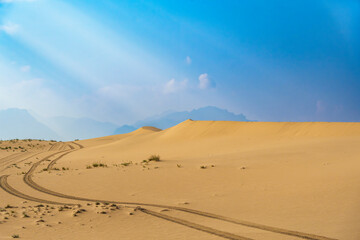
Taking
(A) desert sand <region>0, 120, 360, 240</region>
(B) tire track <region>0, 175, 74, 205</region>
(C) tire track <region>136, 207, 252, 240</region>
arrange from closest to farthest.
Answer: (C) tire track <region>136, 207, 252, 240</region>
(A) desert sand <region>0, 120, 360, 240</region>
(B) tire track <region>0, 175, 74, 205</region>

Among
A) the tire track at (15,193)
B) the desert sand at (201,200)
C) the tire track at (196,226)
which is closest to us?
the tire track at (196,226)

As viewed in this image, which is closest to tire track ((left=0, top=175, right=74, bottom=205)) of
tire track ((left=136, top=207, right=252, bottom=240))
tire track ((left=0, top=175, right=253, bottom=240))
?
tire track ((left=0, top=175, right=253, bottom=240))

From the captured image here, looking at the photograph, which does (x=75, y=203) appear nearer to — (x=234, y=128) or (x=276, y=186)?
(x=276, y=186)

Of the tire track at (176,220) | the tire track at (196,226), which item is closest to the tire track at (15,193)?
the tire track at (176,220)

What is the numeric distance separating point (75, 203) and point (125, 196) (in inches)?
74.9

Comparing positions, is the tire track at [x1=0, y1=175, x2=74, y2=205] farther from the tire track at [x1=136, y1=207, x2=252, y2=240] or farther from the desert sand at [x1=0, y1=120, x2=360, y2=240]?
the tire track at [x1=136, y1=207, x2=252, y2=240]

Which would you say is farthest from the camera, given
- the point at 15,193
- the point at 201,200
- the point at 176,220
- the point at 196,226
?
the point at 15,193

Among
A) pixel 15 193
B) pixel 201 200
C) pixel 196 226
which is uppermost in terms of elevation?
pixel 201 200

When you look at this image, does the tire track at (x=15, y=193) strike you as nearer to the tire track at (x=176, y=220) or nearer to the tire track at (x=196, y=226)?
the tire track at (x=176, y=220)

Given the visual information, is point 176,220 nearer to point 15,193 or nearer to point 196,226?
point 196,226

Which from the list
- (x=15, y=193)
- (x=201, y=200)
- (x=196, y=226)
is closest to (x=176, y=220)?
(x=196, y=226)

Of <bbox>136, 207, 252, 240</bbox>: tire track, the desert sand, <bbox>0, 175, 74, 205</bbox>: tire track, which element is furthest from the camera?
<bbox>0, 175, 74, 205</bbox>: tire track

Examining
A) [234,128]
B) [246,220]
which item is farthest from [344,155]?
[234,128]

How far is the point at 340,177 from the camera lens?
11820 mm
